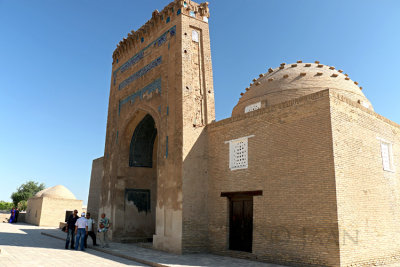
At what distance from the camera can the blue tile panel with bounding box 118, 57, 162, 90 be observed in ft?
41.4

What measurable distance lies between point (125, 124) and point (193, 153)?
15.6 feet

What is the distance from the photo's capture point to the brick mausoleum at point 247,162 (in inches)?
301

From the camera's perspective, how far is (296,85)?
37.4 feet

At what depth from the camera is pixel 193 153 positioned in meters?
10.4

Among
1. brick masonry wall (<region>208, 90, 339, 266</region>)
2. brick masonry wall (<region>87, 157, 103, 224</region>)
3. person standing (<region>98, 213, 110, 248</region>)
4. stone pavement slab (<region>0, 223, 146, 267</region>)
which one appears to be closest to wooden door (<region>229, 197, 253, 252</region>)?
brick masonry wall (<region>208, 90, 339, 266</region>)

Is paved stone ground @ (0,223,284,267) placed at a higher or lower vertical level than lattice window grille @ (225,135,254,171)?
lower

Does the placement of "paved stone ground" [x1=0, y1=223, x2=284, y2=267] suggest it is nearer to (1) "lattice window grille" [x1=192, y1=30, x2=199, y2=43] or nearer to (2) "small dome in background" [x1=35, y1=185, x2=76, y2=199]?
(1) "lattice window grille" [x1=192, y1=30, x2=199, y2=43]

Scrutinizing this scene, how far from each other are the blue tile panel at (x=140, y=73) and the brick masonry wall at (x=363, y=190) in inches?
272

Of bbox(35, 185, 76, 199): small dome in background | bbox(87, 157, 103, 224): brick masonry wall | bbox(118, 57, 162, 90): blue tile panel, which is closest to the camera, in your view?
bbox(118, 57, 162, 90): blue tile panel

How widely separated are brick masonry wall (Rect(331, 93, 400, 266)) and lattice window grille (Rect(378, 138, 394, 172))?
0.18 m

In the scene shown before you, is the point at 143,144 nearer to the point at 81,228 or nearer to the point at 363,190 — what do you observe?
the point at 81,228

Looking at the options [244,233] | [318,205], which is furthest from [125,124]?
[318,205]

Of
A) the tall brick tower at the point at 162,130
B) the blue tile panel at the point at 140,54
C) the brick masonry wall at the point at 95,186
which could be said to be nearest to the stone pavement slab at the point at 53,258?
the tall brick tower at the point at 162,130

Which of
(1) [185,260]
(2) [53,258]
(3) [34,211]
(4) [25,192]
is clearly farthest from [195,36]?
(4) [25,192]
